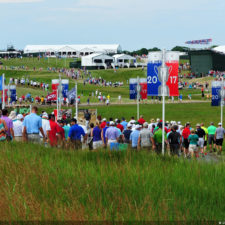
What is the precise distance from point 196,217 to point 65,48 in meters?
142

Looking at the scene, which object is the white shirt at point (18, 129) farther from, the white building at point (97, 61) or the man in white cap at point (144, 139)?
the white building at point (97, 61)

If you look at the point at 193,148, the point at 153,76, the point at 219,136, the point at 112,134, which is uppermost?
the point at 153,76

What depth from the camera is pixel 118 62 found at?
128 meters

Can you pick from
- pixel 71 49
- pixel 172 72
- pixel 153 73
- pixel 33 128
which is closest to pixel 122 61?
pixel 71 49

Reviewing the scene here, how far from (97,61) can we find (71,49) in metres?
26.0

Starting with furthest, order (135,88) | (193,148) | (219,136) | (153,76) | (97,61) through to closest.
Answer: (97,61) → (135,88) → (219,136) → (153,76) → (193,148)

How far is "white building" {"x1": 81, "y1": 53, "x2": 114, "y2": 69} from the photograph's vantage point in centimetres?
12100

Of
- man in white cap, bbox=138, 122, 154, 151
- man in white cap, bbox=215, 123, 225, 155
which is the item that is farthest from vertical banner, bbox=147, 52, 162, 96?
man in white cap, bbox=138, 122, 154, 151

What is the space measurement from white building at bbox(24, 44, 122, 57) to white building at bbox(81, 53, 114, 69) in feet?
67.8

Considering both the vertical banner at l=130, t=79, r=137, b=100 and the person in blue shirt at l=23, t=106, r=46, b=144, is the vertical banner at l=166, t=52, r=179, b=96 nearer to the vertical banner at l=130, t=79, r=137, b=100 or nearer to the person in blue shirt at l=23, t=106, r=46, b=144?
the person in blue shirt at l=23, t=106, r=46, b=144

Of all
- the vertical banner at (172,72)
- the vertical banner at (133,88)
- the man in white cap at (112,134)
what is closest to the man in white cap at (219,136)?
the vertical banner at (172,72)

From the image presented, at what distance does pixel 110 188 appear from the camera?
30.0 feet

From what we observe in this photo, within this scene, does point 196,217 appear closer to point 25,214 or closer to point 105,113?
point 25,214

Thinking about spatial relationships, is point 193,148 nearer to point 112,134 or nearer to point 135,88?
point 112,134
